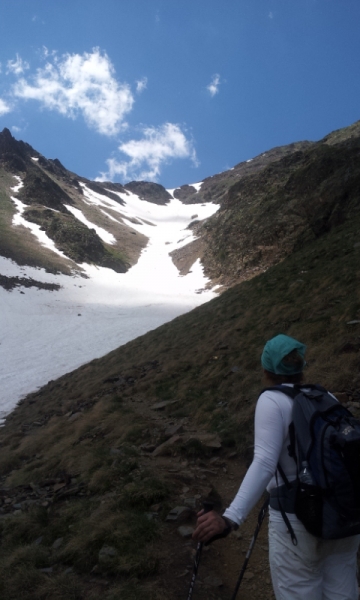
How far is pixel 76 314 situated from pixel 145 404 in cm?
2479

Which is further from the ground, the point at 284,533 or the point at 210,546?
the point at 284,533

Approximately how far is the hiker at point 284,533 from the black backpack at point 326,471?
0.28 feet

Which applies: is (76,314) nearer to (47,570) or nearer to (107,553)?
(47,570)

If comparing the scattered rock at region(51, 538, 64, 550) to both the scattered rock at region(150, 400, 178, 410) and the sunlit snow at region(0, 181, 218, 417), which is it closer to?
the scattered rock at region(150, 400, 178, 410)

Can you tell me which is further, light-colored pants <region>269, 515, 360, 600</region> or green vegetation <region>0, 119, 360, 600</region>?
green vegetation <region>0, 119, 360, 600</region>

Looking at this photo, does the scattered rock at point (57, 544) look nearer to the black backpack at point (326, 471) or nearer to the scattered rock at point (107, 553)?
the scattered rock at point (107, 553)

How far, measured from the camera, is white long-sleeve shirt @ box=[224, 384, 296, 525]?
240cm

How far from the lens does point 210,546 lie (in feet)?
15.4

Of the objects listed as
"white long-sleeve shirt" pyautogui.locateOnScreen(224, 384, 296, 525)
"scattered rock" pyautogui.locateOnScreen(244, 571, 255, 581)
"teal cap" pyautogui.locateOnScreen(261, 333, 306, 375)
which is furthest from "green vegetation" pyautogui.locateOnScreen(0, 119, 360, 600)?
"teal cap" pyautogui.locateOnScreen(261, 333, 306, 375)

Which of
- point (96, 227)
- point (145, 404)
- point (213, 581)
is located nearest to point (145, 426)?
point (145, 404)

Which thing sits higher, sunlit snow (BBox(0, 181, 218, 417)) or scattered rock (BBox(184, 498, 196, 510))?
sunlit snow (BBox(0, 181, 218, 417))

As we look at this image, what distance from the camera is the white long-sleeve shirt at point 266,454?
2.40 m

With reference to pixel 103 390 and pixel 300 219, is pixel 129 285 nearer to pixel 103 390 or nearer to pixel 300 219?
pixel 300 219

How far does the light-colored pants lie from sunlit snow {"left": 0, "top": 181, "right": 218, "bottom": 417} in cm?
1394
